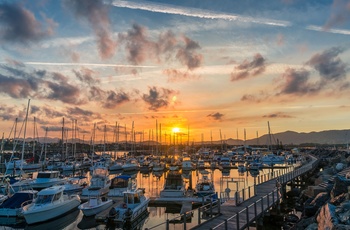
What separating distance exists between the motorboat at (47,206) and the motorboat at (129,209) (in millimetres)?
6416

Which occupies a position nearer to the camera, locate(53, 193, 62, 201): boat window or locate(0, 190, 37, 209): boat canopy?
locate(53, 193, 62, 201): boat window

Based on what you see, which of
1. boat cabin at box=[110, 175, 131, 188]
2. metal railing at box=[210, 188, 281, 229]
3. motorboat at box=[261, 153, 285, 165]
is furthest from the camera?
motorboat at box=[261, 153, 285, 165]

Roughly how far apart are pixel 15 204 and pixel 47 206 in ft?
14.9

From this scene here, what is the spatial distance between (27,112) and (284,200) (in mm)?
41035

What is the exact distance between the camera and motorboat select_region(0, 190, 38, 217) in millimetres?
28562

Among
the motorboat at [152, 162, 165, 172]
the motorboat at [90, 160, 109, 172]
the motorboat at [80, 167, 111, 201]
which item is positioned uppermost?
the motorboat at [90, 160, 109, 172]

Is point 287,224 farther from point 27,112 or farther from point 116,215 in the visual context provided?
point 27,112

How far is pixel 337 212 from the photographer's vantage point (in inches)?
543

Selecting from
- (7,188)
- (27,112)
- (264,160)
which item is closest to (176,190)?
(7,188)

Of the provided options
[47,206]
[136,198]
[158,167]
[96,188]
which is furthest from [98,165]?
[136,198]

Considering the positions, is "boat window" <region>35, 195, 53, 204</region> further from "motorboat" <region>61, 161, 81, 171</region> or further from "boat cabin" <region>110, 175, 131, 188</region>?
"motorboat" <region>61, 161, 81, 171</region>

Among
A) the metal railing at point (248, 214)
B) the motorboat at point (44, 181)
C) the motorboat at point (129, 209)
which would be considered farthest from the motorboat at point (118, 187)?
the metal railing at point (248, 214)

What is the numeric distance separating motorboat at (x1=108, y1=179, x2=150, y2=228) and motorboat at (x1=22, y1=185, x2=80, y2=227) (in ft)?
21.1

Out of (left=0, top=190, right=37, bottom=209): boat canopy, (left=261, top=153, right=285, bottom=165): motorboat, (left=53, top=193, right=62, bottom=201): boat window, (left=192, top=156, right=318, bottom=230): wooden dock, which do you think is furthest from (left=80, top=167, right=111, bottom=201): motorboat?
(left=261, top=153, right=285, bottom=165): motorboat
